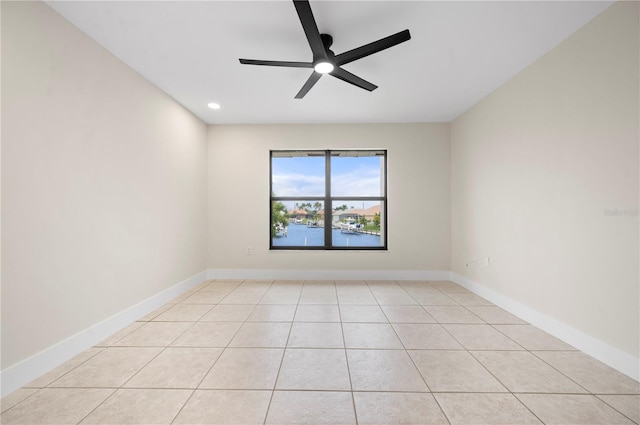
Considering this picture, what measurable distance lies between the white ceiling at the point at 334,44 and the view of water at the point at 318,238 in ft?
7.15

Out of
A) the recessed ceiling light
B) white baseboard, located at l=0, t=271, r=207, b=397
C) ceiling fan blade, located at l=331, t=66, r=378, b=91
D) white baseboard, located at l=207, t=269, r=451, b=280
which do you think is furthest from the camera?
white baseboard, located at l=207, t=269, r=451, b=280

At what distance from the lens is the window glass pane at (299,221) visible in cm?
486

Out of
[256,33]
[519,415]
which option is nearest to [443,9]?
[256,33]

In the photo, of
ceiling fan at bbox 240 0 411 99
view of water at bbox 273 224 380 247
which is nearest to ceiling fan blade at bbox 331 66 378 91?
ceiling fan at bbox 240 0 411 99

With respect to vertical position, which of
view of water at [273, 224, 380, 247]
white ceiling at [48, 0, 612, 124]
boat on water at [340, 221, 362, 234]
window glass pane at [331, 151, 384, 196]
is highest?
white ceiling at [48, 0, 612, 124]

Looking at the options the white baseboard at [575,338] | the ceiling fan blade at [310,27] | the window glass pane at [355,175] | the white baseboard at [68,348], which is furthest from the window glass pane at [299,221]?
A: the ceiling fan blade at [310,27]

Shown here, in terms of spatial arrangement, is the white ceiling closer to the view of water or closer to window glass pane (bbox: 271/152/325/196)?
window glass pane (bbox: 271/152/325/196)

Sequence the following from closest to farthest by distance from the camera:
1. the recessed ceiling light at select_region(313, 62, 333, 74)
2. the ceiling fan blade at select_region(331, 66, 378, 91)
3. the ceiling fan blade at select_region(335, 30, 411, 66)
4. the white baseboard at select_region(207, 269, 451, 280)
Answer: the ceiling fan blade at select_region(335, 30, 411, 66), the recessed ceiling light at select_region(313, 62, 333, 74), the ceiling fan blade at select_region(331, 66, 378, 91), the white baseboard at select_region(207, 269, 451, 280)

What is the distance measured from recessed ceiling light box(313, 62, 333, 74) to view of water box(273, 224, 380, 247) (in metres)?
2.87

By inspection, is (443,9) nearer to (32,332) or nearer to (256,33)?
(256,33)

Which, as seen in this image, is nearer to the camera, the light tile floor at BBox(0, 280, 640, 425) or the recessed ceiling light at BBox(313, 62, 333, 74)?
the light tile floor at BBox(0, 280, 640, 425)

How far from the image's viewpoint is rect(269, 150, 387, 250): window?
482 cm

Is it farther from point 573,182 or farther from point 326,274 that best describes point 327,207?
point 573,182

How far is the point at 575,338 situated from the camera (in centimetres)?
235
